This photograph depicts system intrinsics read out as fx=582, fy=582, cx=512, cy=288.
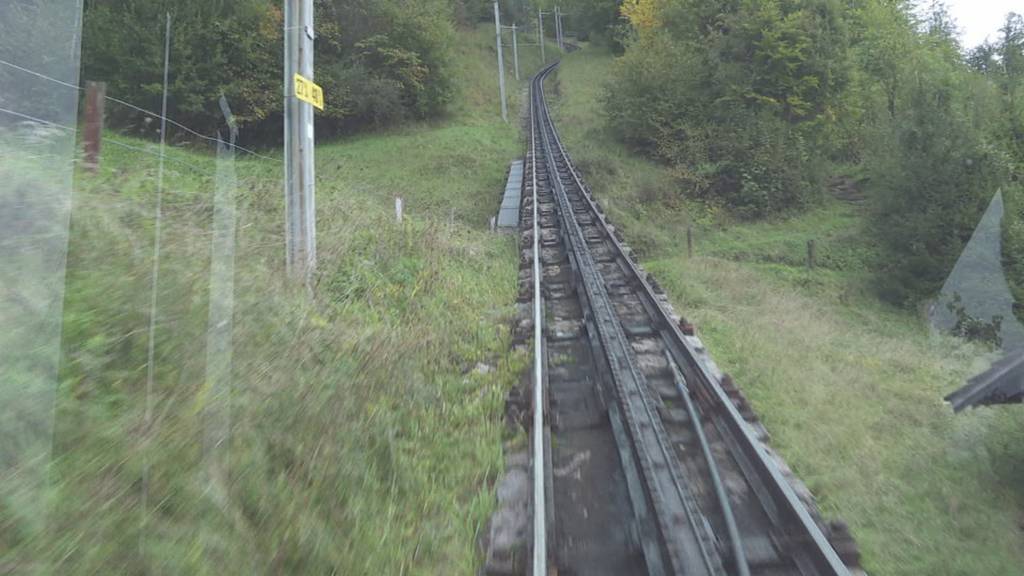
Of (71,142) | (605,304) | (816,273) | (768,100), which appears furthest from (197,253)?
(768,100)

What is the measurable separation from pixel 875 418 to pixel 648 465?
3.05m

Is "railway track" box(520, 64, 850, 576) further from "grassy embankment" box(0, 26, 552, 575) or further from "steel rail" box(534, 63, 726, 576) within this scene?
"grassy embankment" box(0, 26, 552, 575)

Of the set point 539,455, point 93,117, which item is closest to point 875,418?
point 539,455

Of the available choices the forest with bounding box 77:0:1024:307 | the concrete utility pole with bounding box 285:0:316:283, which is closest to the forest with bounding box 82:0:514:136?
the forest with bounding box 77:0:1024:307

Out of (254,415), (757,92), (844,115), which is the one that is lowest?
(254,415)

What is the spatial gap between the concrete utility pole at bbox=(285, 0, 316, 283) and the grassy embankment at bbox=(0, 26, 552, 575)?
293mm

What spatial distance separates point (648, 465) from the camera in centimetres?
432

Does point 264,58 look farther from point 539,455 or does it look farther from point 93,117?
point 539,455

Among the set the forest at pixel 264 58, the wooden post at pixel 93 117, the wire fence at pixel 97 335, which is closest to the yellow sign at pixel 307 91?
the wire fence at pixel 97 335

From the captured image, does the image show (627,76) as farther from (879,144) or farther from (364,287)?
(364,287)

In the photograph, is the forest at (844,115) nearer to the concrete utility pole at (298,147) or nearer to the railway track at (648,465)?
the railway track at (648,465)

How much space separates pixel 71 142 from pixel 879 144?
23.8m

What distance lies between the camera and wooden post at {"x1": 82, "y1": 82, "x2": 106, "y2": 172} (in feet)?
18.6

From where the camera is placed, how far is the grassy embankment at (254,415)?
254cm
